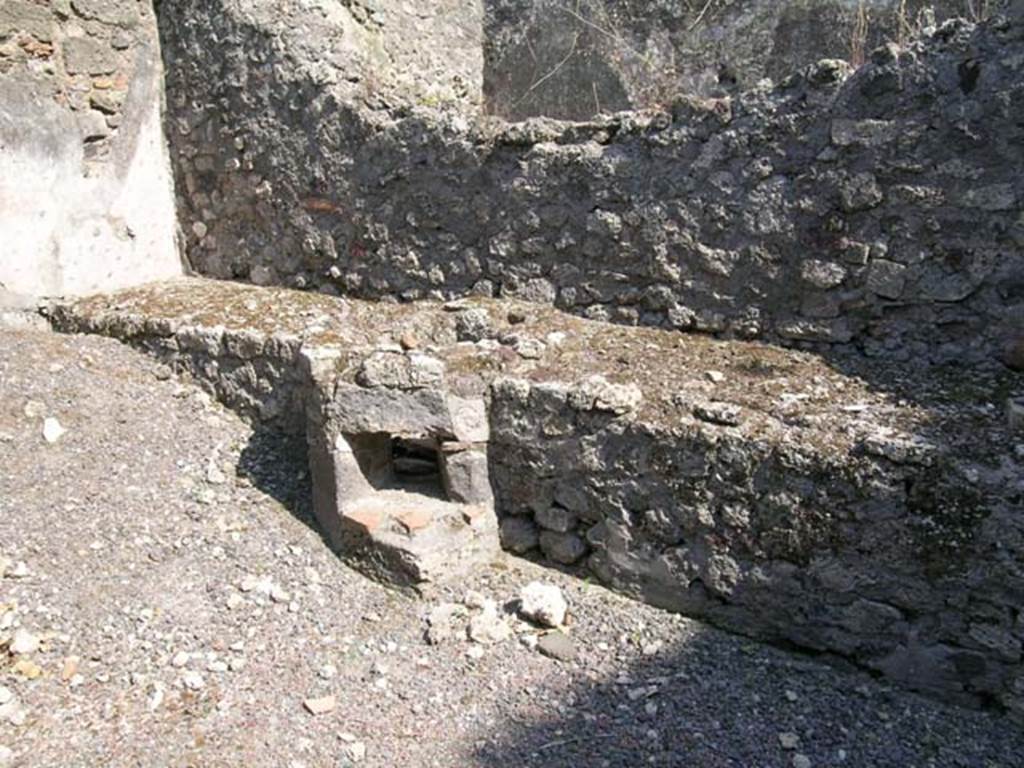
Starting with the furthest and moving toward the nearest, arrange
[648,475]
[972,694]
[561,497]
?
[561,497]
[648,475]
[972,694]

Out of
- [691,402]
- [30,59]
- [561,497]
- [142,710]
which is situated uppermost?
[30,59]

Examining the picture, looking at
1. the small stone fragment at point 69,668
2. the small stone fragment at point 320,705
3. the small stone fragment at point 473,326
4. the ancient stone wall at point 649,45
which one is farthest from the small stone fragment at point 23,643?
the ancient stone wall at point 649,45

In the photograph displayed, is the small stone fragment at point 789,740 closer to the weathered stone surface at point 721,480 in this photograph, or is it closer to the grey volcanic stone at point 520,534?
the weathered stone surface at point 721,480

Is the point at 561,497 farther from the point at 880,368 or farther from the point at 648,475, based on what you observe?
the point at 880,368

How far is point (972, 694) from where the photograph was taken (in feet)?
8.72

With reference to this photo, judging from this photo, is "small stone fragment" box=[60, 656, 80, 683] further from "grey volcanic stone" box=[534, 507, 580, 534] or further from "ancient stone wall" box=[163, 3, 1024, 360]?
"ancient stone wall" box=[163, 3, 1024, 360]

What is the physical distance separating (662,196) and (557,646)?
74.4 inches

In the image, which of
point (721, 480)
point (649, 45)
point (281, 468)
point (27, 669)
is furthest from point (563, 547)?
point (649, 45)

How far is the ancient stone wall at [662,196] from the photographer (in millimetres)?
3082

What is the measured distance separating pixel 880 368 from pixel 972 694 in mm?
1195

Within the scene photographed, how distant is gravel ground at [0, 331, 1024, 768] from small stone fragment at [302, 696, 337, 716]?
0.02 meters

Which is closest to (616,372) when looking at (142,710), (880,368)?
(880,368)

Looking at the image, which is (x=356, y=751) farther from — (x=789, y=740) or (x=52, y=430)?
(x=52, y=430)

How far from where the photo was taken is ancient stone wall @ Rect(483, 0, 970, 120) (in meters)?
5.53
